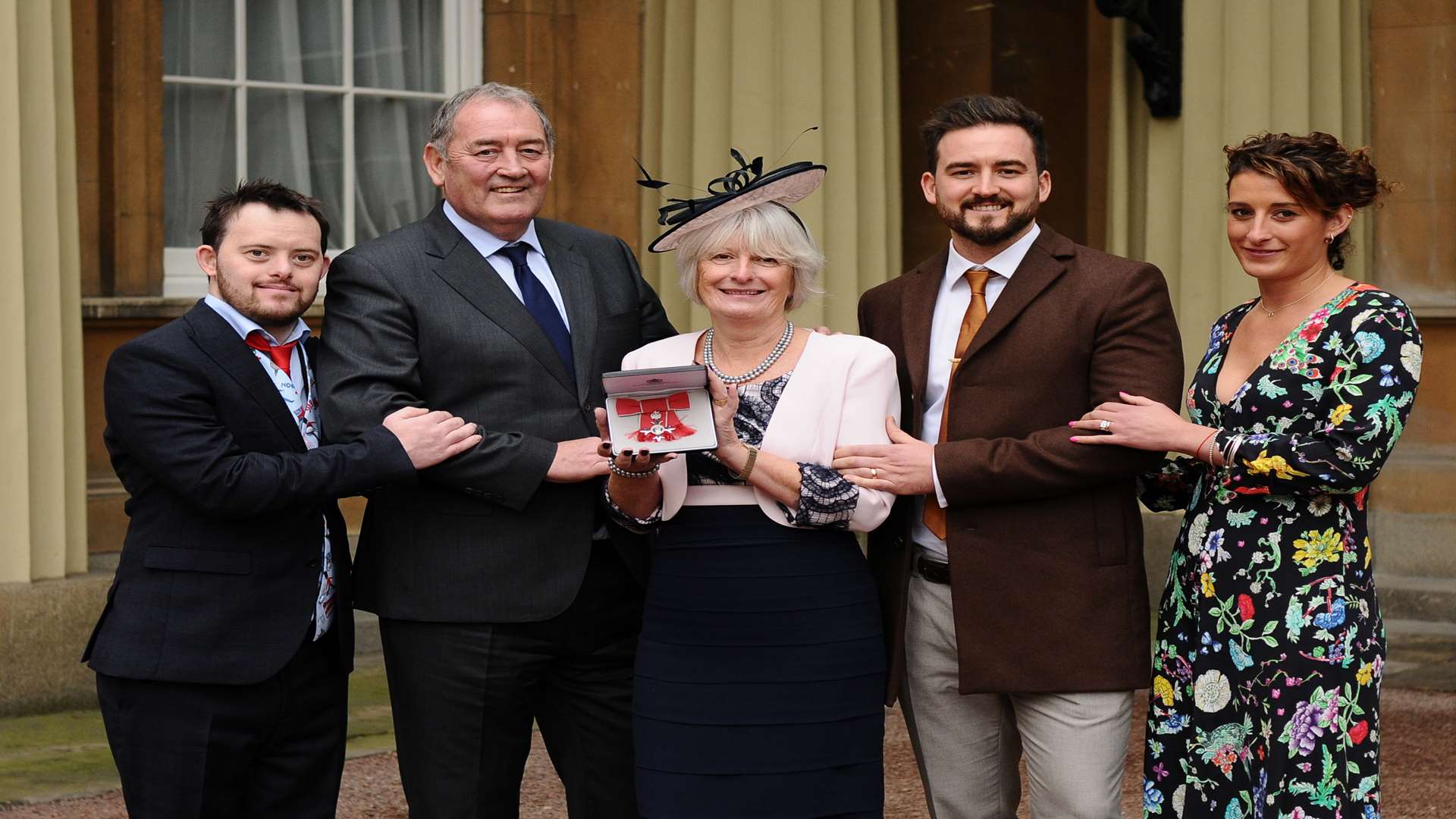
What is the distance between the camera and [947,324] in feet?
11.9

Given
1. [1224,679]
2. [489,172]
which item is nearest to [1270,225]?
[1224,679]

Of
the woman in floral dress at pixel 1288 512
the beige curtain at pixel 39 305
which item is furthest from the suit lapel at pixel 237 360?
the beige curtain at pixel 39 305

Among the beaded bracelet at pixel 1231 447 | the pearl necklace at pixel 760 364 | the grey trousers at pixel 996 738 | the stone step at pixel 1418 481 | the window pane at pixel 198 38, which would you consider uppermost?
the window pane at pixel 198 38

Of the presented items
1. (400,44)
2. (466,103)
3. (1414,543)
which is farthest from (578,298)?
(1414,543)

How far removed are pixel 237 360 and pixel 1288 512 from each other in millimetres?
2106

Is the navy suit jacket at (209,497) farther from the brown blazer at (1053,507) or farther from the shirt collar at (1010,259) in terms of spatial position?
the shirt collar at (1010,259)

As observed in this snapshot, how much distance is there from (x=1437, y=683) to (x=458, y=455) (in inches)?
177

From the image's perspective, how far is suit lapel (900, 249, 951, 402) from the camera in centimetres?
360

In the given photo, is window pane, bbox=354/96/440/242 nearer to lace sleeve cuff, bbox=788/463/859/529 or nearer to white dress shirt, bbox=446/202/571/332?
white dress shirt, bbox=446/202/571/332

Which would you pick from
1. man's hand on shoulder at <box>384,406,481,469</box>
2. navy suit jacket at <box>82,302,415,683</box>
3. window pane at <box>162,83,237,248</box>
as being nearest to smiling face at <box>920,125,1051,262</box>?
man's hand on shoulder at <box>384,406,481,469</box>

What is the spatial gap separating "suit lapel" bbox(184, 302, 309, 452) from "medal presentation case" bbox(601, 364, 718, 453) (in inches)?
28.7

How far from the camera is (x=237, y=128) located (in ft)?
23.3

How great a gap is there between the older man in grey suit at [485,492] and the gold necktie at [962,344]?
644mm

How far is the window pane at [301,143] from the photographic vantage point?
718 cm
